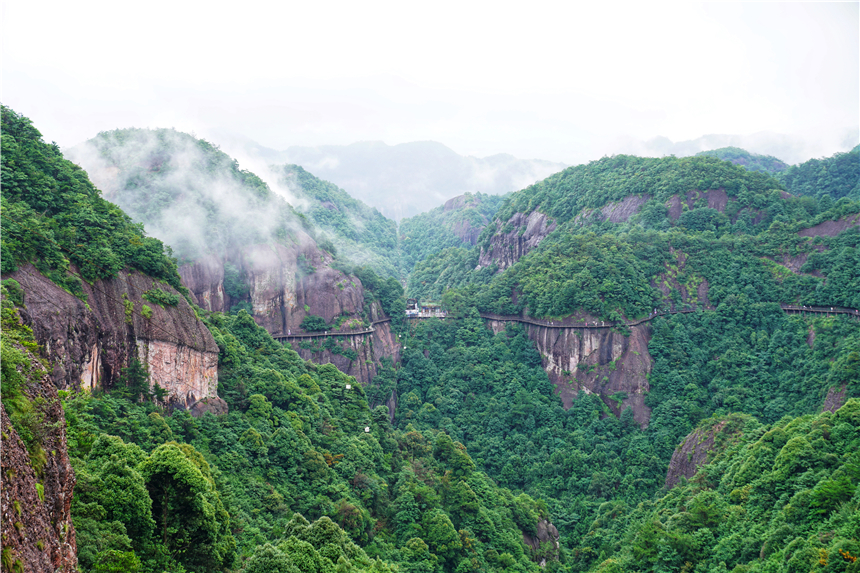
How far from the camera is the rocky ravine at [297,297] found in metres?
70.5

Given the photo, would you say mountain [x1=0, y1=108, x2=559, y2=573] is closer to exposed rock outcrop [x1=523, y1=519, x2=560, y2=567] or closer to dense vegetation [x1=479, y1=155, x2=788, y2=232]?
exposed rock outcrop [x1=523, y1=519, x2=560, y2=567]

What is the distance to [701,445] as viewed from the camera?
1975 inches

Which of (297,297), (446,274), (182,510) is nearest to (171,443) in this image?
(182,510)

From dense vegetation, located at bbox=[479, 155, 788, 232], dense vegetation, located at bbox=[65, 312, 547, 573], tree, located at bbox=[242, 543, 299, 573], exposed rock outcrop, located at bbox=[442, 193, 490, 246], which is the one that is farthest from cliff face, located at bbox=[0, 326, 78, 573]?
exposed rock outcrop, located at bbox=[442, 193, 490, 246]

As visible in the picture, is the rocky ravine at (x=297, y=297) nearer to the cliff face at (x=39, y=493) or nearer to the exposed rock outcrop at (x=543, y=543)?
the exposed rock outcrop at (x=543, y=543)

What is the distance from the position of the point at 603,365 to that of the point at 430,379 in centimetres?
1910

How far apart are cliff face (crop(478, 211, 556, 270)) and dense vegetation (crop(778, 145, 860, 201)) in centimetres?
4084

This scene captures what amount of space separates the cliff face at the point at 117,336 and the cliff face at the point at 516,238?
6897cm

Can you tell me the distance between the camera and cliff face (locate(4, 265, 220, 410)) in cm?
2772

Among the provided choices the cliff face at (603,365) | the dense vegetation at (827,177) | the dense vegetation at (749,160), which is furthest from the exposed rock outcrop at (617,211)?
the dense vegetation at (749,160)

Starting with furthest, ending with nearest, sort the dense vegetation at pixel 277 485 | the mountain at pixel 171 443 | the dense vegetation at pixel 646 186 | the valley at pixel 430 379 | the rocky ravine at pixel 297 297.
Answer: the dense vegetation at pixel 646 186, the rocky ravine at pixel 297 297, the valley at pixel 430 379, the dense vegetation at pixel 277 485, the mountain at pixel 171 443

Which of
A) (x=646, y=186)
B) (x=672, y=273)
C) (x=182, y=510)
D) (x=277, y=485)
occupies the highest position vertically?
(x=646, y=186)

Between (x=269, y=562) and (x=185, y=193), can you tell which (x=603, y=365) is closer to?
(x=269, y=562)

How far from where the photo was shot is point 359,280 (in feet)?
261
